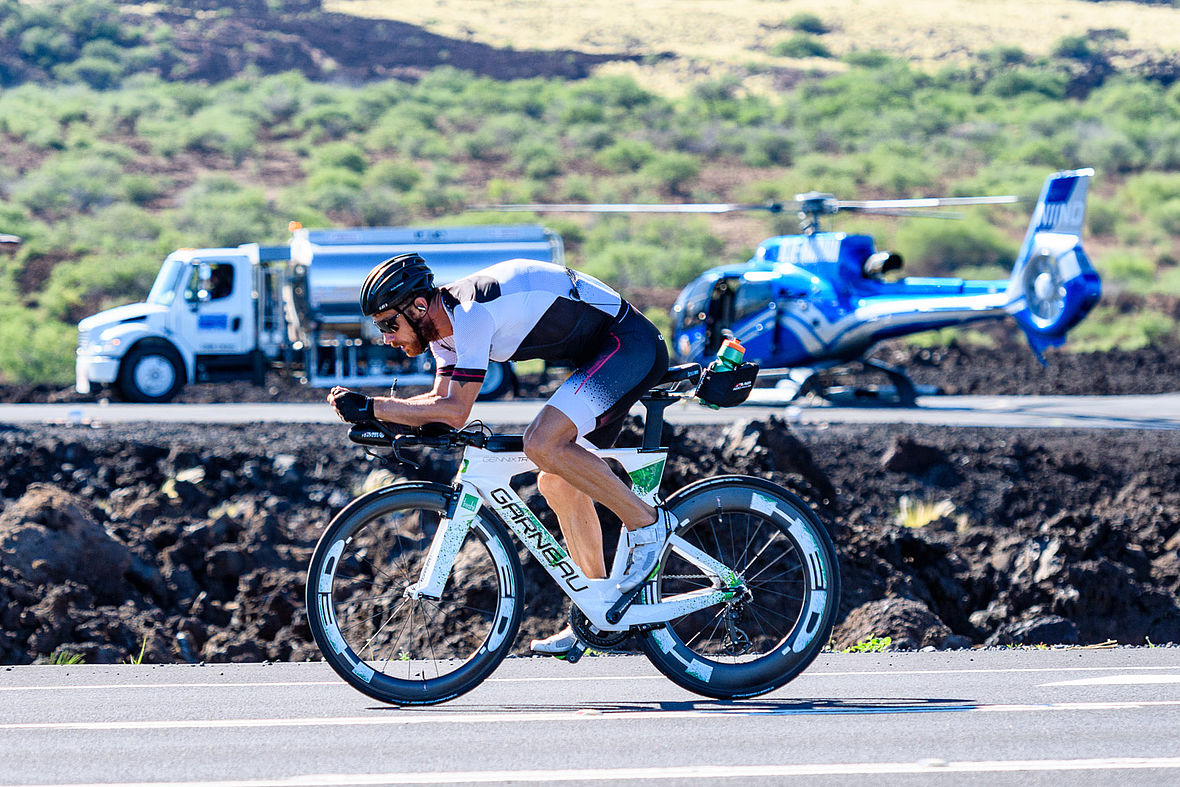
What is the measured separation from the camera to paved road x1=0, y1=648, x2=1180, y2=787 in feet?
16.0

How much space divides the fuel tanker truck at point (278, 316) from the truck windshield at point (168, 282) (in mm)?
23

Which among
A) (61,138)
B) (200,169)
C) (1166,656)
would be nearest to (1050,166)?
(200,169)

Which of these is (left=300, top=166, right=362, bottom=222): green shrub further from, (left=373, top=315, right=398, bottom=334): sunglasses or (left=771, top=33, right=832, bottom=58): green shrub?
(left=373, top=315, right=398, bottom=334): sunglasses

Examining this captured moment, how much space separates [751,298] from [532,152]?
3700cm

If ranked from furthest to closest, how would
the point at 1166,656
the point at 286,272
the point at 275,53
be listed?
the point at 275,53
the point at 286,272
the point at 1166,656

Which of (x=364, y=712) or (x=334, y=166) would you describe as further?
(x=334, y=166)

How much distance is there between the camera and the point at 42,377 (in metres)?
30.0

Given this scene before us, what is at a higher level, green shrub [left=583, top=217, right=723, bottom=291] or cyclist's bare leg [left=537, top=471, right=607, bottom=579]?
cyclist's bare leg [left=537, top=471, right=607, bottom=579]

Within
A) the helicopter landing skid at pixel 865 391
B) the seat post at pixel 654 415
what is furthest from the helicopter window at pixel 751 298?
the seat post at pixel 654 415

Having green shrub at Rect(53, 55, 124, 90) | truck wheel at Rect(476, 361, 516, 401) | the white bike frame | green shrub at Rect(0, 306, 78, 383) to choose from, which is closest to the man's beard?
the white bike frame

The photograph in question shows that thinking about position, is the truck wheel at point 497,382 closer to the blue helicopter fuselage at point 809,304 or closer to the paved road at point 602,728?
the blue helicopter fuselage at point 809,304

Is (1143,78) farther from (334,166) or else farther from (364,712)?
(364,712)

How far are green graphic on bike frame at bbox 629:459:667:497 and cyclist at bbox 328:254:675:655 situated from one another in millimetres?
102

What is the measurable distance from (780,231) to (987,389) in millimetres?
23624
